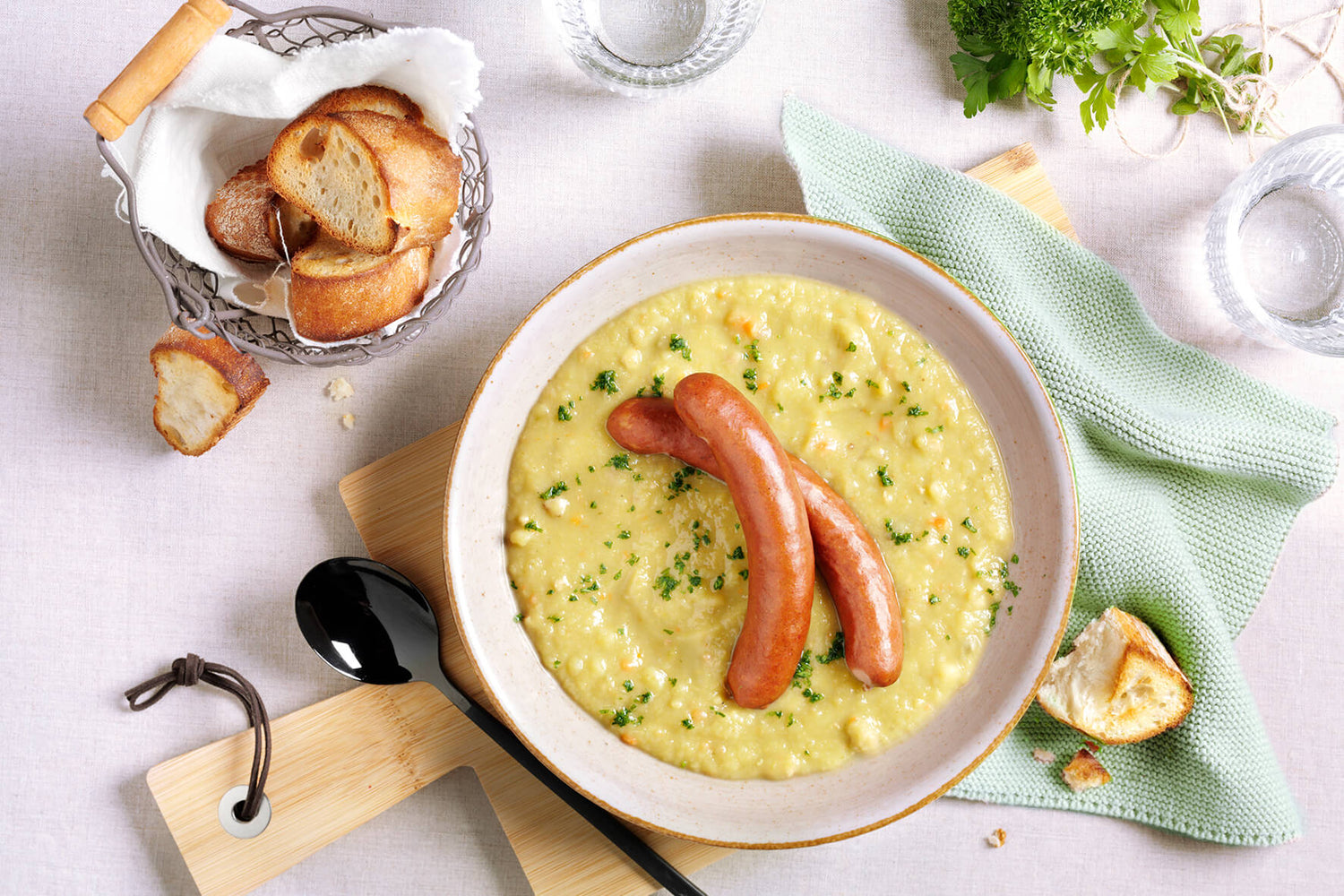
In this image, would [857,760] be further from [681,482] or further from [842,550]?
[681,482]

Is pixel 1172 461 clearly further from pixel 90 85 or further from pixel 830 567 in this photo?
pixel 90 85

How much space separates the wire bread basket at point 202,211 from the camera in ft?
5.98

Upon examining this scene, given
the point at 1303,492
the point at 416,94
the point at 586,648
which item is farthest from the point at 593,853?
the point at 1303,492

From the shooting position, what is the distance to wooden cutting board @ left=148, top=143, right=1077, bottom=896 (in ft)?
7.54

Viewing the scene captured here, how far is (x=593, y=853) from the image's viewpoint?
2314mm

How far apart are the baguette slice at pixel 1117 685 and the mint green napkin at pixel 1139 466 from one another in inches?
3.0

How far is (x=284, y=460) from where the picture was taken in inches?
92.9

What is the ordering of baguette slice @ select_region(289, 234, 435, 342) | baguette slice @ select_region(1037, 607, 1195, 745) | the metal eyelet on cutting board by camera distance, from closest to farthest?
baguette slice @ select_region(289, 234, 435, 342) → baguette slice @ select_region(1037, 607, 1195, 745) → the metal eyelet on cutting board

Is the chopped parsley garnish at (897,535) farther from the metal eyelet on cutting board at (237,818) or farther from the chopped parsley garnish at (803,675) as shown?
the metal eyelet on cutting board at (237,818)

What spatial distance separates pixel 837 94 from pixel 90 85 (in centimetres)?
194

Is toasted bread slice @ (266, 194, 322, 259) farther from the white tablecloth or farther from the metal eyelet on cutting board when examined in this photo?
the metal eyelet on cutting board

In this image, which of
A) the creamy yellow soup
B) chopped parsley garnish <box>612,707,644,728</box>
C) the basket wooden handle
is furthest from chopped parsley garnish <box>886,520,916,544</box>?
the basket wooden handle

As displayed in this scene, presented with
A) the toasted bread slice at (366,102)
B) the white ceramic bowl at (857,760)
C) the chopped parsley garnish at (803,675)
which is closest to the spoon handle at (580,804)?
the white ceramic bowl at (857,760)

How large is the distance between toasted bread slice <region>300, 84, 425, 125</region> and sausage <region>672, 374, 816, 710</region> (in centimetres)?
88
